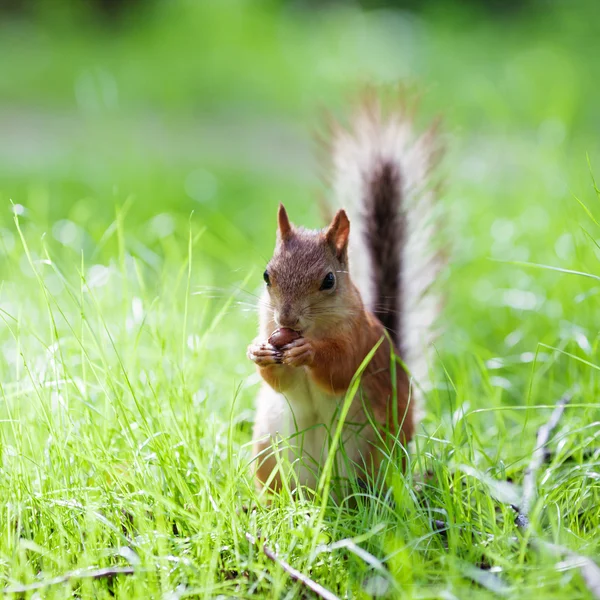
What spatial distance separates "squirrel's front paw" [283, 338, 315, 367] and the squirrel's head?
4 centimetres

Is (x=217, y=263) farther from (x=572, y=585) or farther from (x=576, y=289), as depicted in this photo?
(x=572, y=585)

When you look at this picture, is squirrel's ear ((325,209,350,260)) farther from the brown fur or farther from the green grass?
the green grass

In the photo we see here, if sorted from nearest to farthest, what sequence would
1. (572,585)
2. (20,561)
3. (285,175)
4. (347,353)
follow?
(572,585), (20,561), (347,353), (285,175)

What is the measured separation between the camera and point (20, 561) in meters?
1.26

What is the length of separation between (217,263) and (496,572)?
1.80m

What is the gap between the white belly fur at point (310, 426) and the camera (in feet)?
4.88

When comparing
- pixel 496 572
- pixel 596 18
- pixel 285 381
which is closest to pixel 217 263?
pixel 285 381

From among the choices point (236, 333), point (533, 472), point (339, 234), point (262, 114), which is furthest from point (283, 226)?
point (262, 114)

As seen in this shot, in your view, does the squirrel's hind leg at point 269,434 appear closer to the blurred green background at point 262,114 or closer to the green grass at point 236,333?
the green grass at point 236,333

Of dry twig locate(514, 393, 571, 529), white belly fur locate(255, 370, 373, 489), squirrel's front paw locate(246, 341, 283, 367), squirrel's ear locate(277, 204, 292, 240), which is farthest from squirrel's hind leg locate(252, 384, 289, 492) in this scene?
dry twig locate(514, 393, 571, 529)

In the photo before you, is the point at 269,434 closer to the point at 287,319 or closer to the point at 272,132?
the point at 287,319

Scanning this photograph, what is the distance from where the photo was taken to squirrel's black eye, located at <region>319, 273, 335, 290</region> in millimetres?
1452

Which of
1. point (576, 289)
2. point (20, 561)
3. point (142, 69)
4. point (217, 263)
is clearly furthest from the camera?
point (142, 69)

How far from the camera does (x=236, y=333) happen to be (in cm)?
228
